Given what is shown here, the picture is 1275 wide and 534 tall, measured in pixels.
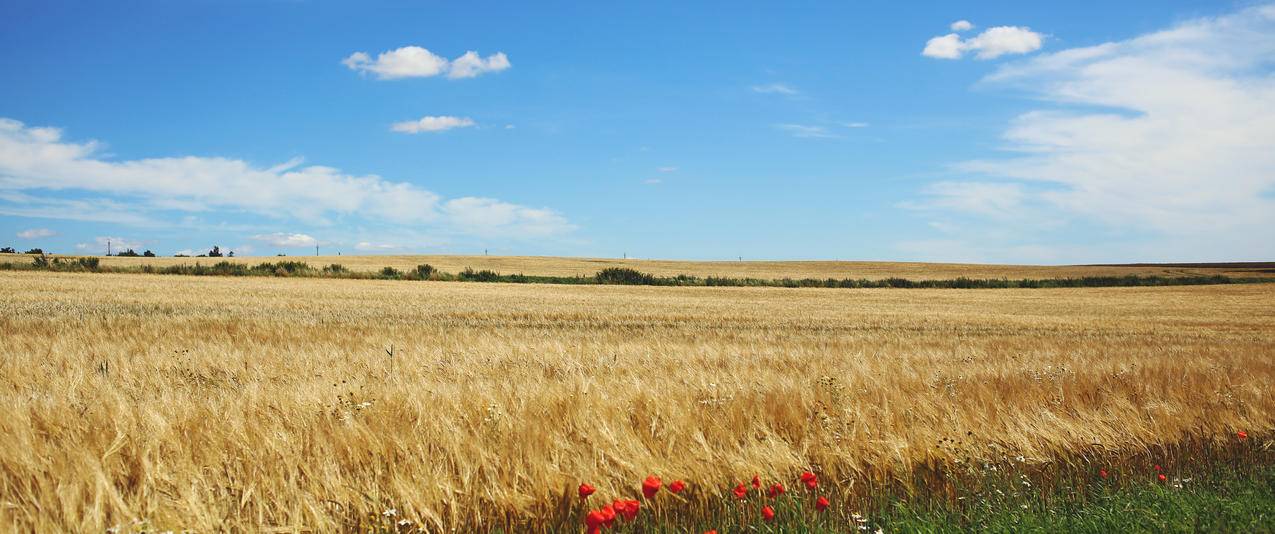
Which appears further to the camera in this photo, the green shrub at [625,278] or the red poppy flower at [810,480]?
the green shrub at [625,278]

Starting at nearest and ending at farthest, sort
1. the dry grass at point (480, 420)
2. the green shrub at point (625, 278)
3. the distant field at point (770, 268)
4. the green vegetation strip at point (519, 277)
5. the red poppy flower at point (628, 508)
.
Answer: the red poppy flower at point (628, 508), the dry grass at point (480, 420), the green vegetation strip at point (519, 277), the green shrub at point (625, 278), the distant field at point (770, 268)

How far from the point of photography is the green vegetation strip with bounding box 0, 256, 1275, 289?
43031 mm

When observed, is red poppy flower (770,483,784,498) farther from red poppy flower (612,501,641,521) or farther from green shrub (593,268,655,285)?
green shrub (593,268,655,285)

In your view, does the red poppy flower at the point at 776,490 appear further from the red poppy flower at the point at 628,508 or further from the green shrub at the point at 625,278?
the green shrub at the point at 625,278

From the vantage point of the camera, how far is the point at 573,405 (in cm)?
438

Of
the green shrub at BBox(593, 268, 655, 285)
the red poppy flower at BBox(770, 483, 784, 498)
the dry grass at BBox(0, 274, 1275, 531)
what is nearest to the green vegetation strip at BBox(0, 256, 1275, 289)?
the green shrub at BBox(593, 268, 655, 285)

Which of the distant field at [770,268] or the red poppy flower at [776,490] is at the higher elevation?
the distant field at [770,268]

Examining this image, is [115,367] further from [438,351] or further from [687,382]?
[687,382]

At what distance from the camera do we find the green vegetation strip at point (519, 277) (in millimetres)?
43031

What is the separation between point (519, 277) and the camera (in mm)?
52062

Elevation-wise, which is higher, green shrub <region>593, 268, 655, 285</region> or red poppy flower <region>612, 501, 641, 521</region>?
green shrub <region>593, 268, 655, 285</region>

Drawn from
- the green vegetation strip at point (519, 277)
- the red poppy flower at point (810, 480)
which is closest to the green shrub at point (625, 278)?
the green vegetation strip at point (519, 277)

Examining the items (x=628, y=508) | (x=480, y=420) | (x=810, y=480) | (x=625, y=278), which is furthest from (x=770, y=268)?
(x=628, y=508)

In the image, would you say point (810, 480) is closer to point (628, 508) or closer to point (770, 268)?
point (628, 508)
